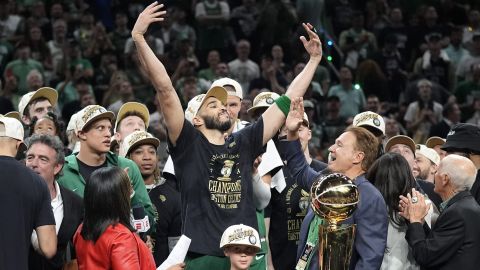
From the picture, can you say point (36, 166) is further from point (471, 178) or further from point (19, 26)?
point (19, 26)

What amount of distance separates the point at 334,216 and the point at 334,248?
0.15 metres

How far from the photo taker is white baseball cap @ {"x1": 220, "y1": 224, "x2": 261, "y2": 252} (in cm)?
612

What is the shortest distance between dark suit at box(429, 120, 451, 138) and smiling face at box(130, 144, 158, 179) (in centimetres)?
612

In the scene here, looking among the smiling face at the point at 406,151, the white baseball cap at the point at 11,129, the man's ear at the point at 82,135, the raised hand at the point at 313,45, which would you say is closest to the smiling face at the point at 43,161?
the white baseball cap at the point at 11,129

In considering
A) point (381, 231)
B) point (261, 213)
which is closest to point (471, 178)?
point (381, 231)

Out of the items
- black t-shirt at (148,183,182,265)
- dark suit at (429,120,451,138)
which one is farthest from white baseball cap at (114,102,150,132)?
dark suit at (429,120,451,138)

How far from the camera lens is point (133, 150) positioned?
8.02 meters

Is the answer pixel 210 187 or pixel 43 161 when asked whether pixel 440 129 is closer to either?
pixel 210 187

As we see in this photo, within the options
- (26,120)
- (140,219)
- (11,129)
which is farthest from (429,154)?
(11,129)

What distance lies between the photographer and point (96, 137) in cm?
725

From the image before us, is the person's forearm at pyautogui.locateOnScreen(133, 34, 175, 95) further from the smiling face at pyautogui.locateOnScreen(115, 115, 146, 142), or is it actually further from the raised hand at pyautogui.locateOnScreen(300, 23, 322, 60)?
the smiling face at pyautogui.locateOnScreen(115, 115, 146, 142)

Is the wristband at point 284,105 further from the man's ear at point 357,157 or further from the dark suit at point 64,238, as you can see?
the dark suit at point 64,238

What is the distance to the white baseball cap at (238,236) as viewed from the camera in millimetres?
6121

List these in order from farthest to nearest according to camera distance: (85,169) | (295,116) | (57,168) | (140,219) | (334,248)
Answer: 1. (85,169)
2. (140,219)
3. (57,168)
4. (295,116)
5. (334,248)
